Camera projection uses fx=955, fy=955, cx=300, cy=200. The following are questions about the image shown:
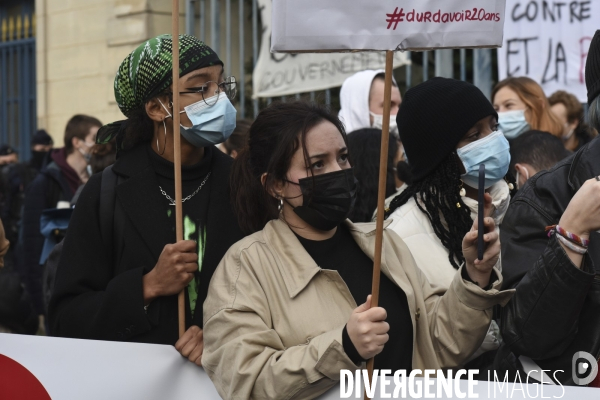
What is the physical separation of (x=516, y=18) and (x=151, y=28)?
4.50 meters

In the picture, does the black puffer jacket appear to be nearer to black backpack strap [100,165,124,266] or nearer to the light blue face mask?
black backpack strap [100,165,124,266]

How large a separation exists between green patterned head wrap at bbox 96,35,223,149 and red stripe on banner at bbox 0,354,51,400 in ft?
3.01

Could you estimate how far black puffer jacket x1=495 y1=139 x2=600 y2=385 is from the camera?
8.69ft

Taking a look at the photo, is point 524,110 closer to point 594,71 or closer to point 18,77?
point 594,71

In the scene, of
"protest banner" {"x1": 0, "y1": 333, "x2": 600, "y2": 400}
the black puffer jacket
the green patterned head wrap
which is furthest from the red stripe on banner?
the black puffer jacket

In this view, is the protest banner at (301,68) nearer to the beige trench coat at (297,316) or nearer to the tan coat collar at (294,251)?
the tan coat collar at (294,251)

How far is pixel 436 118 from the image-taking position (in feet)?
11.3

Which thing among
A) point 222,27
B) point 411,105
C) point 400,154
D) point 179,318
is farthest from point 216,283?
point 222,27

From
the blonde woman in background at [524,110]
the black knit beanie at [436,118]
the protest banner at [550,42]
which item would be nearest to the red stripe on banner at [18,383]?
the black knit beanie at [436,118]

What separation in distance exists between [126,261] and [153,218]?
17 centimetres

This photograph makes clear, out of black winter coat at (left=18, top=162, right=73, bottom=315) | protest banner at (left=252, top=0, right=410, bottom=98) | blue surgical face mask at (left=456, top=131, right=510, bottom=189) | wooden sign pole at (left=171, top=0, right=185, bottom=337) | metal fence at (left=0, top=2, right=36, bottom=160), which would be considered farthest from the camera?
metal fence at (left=0, top=2, right=36, bottom=160)

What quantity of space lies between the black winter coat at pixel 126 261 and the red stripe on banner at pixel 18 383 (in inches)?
9.5

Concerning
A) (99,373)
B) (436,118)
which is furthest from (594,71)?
(99,373)

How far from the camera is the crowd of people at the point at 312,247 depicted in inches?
104
